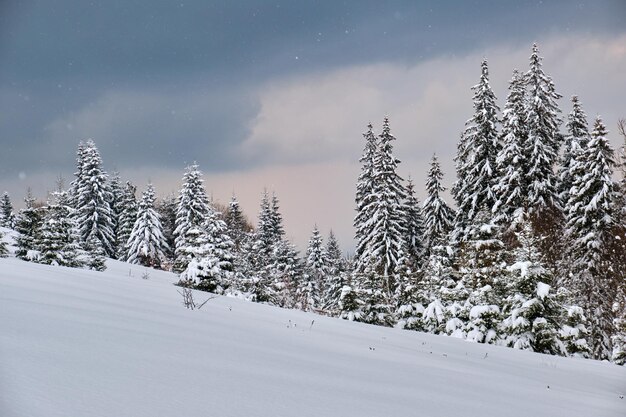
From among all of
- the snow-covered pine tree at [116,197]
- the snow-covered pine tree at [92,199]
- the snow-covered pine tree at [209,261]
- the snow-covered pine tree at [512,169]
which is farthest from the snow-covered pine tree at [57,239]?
the snow-covered pine tree at [116,197]

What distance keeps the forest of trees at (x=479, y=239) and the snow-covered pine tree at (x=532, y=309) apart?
0.04 metres

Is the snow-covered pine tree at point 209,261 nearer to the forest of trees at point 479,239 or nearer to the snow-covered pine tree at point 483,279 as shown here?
the forest of trees at point 479,239

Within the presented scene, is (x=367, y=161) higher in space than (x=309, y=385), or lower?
higher

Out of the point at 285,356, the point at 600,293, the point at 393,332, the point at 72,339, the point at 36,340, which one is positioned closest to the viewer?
the point at 36,340

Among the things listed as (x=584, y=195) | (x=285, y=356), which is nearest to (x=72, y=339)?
(x=285, y=356)

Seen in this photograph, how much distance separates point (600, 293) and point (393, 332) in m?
19.4

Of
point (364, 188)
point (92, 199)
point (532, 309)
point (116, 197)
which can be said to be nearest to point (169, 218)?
point (116, 197)

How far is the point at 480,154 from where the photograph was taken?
100ft

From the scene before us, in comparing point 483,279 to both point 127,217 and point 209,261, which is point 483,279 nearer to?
point 209,261

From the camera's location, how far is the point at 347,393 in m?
3.68

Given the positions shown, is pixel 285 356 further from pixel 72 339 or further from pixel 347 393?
pixel 72 339

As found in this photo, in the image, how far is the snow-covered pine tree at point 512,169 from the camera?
2720 cm

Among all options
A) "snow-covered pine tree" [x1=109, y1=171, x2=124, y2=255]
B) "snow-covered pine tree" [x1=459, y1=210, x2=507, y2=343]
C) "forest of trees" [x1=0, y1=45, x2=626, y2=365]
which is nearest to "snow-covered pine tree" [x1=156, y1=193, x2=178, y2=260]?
"snow-covered pine tree" [x1=109, y1=171, x2=124, y2=255]

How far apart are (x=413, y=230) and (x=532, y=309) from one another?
25.8 meters
